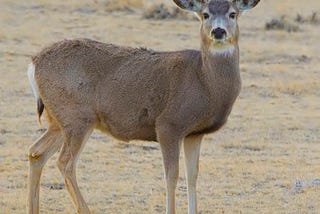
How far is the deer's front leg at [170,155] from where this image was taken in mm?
10812

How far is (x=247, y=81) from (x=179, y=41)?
17.8 feet

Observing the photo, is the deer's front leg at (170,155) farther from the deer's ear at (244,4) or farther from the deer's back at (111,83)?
the deer's ear at (244,4)

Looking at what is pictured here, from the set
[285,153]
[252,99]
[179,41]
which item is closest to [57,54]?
[285,153]

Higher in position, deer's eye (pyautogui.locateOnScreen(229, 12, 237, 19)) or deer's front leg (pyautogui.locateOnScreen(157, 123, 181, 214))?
deer's eye (pyautogui.locateOnScreen(229, 12, 237, 19))

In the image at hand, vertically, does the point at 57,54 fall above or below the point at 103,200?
above

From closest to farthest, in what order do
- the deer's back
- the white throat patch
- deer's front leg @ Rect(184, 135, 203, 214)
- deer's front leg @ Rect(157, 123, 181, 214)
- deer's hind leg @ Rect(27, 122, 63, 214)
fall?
deer's front leg @ Rect(157, 123, 181, 214) → the white throat patch → the deer's back → deer's front leg @ Rect(184, 135, 203, 214) → deer's hind leg @ Rect(27, 122, 63, 214)

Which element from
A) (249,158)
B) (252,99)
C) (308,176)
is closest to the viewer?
Answer: (308,176)

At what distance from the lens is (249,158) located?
14.9m

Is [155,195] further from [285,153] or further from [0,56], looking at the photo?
[0,56]

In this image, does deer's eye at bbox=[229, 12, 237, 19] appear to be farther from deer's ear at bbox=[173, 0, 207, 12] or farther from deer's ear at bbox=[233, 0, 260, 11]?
deer's ear at bbox=[173, 0, 207, 12]

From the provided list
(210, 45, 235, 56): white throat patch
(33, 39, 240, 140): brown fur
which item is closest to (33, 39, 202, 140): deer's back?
(33, 39, 240, 140): brown fur

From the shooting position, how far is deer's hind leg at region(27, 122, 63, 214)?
11523 mm

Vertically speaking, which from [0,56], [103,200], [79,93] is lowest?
[103,200]

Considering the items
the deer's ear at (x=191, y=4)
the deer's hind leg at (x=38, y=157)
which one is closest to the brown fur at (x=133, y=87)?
the deer's hind leg at (x=38, y=157)
